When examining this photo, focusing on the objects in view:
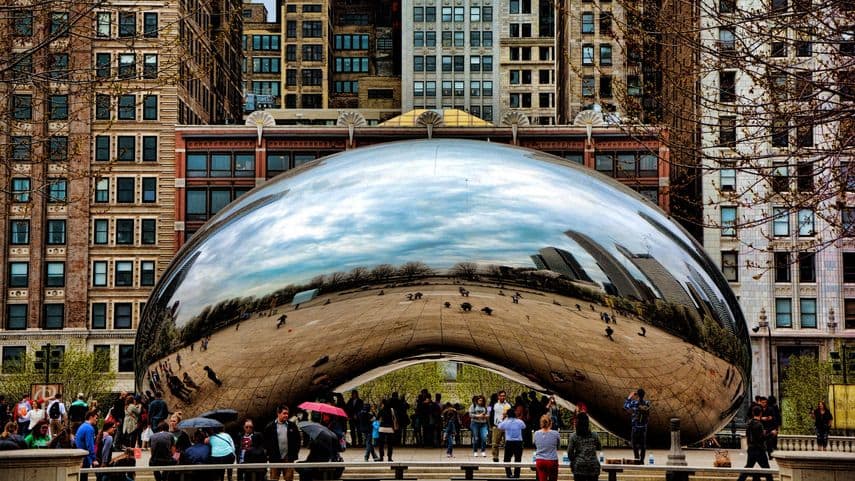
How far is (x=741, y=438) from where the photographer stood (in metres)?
38.7

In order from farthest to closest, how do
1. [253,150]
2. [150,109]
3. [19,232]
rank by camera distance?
[150,109], [19,232], [253,150]

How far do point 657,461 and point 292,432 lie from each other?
9360 millimetres

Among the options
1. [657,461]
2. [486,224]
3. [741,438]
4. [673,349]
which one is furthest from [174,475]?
[741,438]

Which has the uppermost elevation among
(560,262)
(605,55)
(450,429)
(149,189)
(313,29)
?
(313,29)

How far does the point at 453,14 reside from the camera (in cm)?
12656

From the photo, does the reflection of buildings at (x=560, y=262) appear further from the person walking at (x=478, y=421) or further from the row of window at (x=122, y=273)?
the row of window at (x=122, y=273)

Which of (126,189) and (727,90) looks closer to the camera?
(727,90)

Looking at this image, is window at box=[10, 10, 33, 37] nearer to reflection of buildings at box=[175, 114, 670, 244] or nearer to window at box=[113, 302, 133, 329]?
reflection of buildings at box=[175, 114, 670, 244]

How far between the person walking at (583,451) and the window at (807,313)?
6081cm

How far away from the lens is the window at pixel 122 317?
7956 centimetres

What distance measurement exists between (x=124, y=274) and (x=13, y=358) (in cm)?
847

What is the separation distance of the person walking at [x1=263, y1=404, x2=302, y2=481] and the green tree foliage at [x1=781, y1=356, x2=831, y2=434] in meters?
37.1

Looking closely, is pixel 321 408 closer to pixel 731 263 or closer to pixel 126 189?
pixel 731 263

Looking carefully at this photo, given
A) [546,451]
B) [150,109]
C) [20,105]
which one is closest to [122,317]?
[150,109]
